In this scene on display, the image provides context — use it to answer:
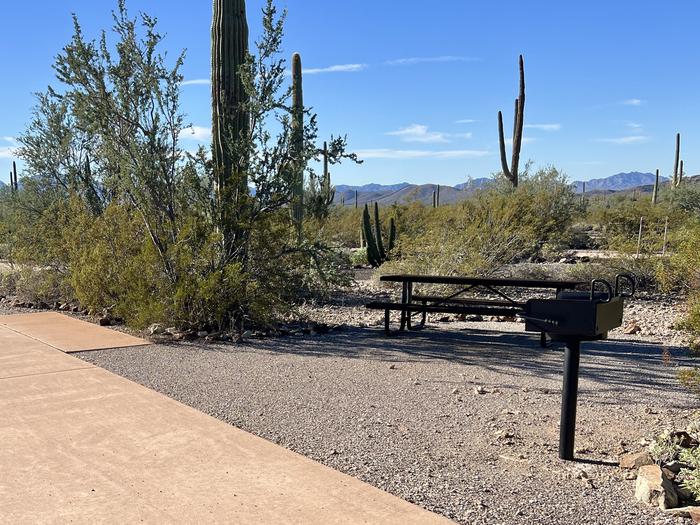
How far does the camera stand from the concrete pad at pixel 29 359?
682 centimetres

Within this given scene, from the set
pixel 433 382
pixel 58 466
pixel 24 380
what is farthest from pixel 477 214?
pixel 58 466

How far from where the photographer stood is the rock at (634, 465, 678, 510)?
370 cm

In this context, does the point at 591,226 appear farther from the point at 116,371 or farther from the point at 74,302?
the point at 116,371

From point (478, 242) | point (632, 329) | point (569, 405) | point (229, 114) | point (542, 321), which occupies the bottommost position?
point (632, 329)

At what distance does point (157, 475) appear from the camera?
13.5ft

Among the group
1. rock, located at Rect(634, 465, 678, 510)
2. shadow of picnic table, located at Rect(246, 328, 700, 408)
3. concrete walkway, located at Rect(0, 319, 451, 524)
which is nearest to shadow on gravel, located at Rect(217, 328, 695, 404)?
shadow of picnic table, located at Rect(246, 328, 700, 408)

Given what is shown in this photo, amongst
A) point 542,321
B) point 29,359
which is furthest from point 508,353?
point 29,359

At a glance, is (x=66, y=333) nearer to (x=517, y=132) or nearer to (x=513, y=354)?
(x=513, y=354)

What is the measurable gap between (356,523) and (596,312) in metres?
1.86

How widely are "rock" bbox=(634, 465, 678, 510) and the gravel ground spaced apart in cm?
8

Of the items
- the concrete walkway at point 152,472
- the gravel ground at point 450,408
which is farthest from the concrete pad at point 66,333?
the concrete walkway at point 152,472

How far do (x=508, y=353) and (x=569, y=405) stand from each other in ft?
12.0

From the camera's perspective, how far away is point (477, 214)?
20234mm

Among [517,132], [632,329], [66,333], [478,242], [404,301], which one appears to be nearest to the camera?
[66,333]
